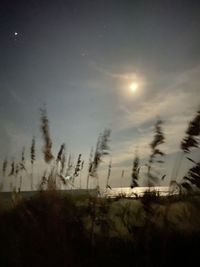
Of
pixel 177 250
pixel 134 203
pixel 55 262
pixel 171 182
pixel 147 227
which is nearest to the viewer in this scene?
pixel 55 262

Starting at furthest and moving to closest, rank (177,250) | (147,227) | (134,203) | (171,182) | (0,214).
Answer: (134,203) → (0,214) → (171,182) → (147,227) → (177,250)

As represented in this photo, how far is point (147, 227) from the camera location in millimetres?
4914

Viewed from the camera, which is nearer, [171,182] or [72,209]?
[171,182]

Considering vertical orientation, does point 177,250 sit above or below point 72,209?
below

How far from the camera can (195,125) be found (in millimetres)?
4887

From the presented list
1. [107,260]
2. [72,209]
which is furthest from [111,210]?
[107,260]

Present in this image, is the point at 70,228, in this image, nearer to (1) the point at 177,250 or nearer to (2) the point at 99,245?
(2) the point at 99,245

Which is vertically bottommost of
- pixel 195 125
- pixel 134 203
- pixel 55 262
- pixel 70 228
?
pixel 55 262

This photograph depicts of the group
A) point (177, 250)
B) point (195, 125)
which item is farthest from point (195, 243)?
point (195, 125)

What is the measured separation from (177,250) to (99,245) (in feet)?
3.49

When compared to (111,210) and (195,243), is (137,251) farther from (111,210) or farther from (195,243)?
(111,210)

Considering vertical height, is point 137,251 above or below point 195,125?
below

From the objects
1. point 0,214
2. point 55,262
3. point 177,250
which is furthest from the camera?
point 0,214

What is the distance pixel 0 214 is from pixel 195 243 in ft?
12.4
